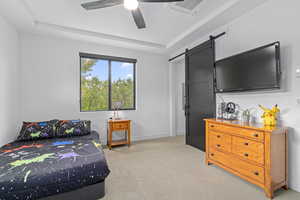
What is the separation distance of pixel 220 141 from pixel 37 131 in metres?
3.47

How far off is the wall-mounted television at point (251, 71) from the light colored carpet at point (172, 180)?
149 centimetres

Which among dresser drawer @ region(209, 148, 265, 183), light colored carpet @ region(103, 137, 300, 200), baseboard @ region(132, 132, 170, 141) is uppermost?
dresser drawer @ region(209, 148, 265, 183)

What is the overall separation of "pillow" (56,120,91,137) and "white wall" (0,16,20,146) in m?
0.85

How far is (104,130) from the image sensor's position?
4.02 metres


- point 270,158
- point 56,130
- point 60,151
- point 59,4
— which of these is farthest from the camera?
point 56,130

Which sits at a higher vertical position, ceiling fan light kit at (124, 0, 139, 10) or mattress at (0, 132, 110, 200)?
ceiling fan light kit at (124, 0, 139, 10)

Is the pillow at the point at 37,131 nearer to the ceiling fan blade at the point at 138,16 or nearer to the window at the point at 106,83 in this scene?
the window at the point at 106,83

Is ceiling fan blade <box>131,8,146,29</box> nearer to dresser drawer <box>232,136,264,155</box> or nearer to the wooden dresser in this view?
the wooden dresser

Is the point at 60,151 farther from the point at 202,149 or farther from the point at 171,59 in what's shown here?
the point at 171,59

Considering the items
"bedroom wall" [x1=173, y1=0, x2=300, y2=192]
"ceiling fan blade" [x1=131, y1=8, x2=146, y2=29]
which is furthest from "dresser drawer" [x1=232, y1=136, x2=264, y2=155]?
"ceiling fan blade" [x1=131, y1=8, x2=146, y2=29]

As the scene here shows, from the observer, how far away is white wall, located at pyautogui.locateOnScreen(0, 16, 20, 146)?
2.53m

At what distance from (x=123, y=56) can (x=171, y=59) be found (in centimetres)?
160

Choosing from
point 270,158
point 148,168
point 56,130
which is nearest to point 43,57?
point 56,130

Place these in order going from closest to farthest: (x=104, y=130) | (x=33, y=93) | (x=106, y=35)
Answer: (x=33, y=93) < (x=106, y=35) < (x=104, y=130)
